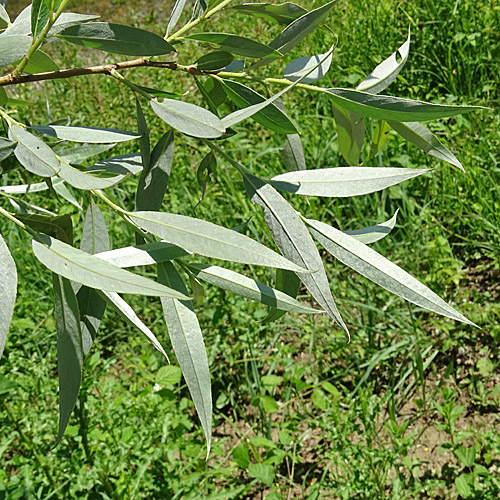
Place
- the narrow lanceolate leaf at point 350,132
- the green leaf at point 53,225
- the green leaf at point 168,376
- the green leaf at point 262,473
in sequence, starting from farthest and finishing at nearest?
the green leaf at point 168,376, the green leaf at point 262,473, the narrow lanceolate leaf at point 350,132, the green leaf at point 53,225

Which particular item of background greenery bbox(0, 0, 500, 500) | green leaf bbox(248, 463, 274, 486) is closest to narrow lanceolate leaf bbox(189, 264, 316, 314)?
background greenery bbox(0, 0, 500, 500)

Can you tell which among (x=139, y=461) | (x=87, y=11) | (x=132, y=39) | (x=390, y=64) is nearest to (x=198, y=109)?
(x=132, y=39)

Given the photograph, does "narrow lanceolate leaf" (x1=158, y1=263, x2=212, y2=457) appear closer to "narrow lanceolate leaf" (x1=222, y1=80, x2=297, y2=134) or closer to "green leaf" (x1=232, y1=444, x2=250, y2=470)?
"narrow lanceolate leaf" (x1=222, y1=80, x2=297, y2=134)

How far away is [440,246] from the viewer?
2039 mm

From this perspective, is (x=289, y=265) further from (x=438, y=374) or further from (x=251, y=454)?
(x=438, y=374)

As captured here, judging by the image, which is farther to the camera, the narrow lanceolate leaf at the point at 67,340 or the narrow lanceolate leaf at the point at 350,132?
the narrow lanceolate leaf at the point at 350,132

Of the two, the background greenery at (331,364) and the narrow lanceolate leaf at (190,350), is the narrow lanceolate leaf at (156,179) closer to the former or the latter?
the narrow lanceolate leaf at (190,350)

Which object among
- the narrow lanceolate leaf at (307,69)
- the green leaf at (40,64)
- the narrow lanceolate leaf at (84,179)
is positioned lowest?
the narrow lanceolate leaf at (84,179)

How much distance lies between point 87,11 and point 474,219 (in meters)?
4.47

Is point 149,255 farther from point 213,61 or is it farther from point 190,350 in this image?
point 213,61

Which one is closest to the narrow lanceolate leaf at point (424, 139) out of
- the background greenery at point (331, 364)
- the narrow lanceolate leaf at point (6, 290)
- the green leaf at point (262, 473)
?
the narrow lanceolate leaf at point (6, 290)

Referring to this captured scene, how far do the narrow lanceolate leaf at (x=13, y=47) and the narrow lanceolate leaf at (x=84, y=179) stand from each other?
0.09 meters

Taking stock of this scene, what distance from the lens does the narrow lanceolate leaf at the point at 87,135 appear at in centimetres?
56

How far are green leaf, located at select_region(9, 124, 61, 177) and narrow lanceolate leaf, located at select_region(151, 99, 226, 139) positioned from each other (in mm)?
100
